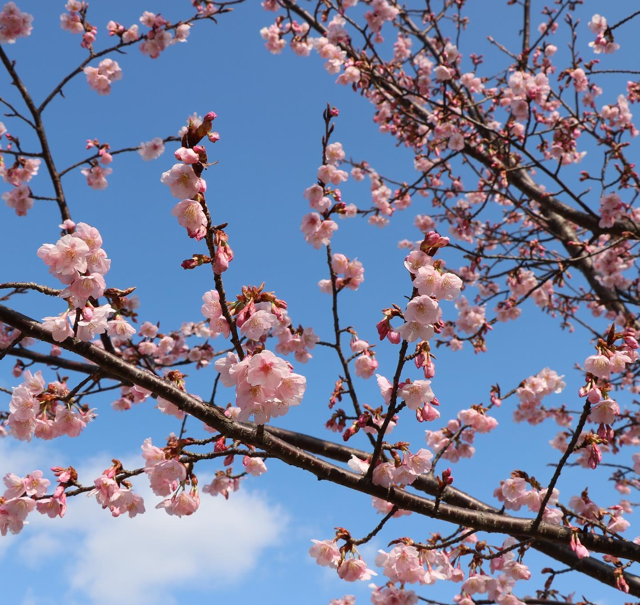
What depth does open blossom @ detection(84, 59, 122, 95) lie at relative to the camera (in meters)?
5.78

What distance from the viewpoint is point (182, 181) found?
174 centimetres

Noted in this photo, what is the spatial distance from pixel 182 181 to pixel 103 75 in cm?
509

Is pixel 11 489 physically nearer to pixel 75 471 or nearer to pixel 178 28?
pixel 75 471

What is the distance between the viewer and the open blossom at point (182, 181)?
172cm

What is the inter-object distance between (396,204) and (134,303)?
12.6 feet

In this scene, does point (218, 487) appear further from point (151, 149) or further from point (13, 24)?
point (13, 24)

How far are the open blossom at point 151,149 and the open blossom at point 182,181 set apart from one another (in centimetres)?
396

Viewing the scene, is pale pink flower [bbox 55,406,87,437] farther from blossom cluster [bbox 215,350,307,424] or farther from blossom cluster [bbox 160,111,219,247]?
blossom cluster [bbox 160,111,219,247]

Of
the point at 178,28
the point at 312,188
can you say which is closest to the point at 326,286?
the point at 312,188

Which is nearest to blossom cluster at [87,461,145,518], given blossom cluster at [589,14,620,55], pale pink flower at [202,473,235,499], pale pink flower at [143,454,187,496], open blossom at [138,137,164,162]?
pale pink flower at [143,454,187,496]

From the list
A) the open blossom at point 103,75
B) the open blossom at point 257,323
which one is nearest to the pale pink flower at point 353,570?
the open blossom at point 257,323

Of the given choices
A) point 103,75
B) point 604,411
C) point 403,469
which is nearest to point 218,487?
point 403,469

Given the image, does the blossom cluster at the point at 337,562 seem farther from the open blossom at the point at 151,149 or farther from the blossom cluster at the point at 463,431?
the open blossom at the point at 151,149

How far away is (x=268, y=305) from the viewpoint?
6.28ft
